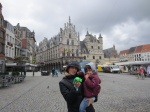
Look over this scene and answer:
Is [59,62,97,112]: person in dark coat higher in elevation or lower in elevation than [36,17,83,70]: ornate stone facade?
lower

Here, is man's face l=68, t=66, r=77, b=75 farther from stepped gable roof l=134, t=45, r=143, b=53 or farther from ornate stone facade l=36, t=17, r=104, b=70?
stepped gable roof l=134, t=45, r=143, b=53

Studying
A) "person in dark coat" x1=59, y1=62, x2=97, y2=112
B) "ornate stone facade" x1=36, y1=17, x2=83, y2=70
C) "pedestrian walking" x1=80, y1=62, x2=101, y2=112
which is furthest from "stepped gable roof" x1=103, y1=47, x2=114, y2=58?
"person in dark coat" x1=59, y1=62, x2=97, y2=112

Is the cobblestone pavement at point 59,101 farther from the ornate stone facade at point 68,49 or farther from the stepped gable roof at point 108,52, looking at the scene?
the stepped gable roof at point 108,52

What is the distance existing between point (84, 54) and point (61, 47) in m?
14.5

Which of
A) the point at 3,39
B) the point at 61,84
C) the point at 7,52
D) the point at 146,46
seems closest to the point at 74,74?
the point at 61,84

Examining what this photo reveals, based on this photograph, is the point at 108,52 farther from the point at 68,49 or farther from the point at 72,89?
the point at 72,89

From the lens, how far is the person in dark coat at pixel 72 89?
9.79 ft

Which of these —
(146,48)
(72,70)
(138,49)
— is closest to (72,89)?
(72,70)

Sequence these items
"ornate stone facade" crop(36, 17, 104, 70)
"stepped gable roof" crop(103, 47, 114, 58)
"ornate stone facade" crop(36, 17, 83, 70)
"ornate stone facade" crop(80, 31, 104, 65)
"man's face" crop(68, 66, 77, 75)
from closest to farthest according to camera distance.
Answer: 1. "man's face" crop(68, 66, 77, 75)
2. "ornate stone facade" crop(36, 17, 83, 70)
3. "ornate stone facade" crop(36, 17, 104, 70)
4. "ornate stone facade" crop(80, 31, 104, 65)
5. "stepped gable roof" crop(103, 47, 114, 58)

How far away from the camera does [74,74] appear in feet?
10.5

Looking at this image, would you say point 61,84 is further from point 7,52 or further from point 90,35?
point 90,35

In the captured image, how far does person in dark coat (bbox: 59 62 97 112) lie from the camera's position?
2984 mm

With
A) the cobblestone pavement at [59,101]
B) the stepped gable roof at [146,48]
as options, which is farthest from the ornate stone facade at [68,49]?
the cobblestone pavement at [59,101]

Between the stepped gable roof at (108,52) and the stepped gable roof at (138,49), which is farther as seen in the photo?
the stepped gable roof at (108,52)
